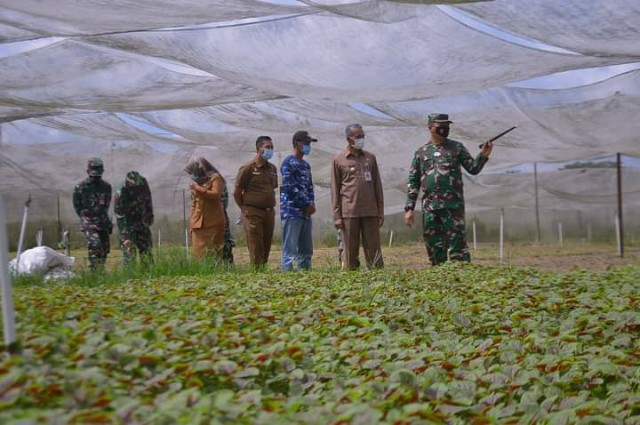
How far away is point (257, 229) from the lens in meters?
6.57

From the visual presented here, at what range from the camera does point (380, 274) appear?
5.13 metres

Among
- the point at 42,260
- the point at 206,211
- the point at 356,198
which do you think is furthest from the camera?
the point at 42,260

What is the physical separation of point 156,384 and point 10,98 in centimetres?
668

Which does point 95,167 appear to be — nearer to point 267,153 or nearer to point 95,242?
point 95,242

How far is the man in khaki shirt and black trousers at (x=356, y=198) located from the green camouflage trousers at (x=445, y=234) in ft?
1.56

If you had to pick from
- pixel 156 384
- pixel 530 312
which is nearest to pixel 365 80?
pixel 530 312

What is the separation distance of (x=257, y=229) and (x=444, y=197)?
71.3 inches

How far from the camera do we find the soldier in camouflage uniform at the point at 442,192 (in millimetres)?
5770

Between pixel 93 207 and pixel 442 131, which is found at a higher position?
pixel 442 131

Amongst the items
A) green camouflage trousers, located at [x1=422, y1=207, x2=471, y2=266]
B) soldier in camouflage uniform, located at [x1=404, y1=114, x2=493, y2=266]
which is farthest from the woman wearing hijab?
green camouflage trousers, located at [x1=422, y1=207, x2=471, y2=266]

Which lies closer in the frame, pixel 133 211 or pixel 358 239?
pixel 358 239

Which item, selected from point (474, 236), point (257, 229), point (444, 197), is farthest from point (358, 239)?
point (474, 236)

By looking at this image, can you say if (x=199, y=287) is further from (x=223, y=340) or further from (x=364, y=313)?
(x=223, y=340)

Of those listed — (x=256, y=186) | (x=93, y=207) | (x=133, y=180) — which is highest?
(x=133, y=180)
